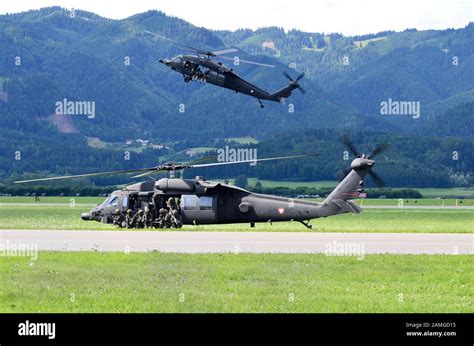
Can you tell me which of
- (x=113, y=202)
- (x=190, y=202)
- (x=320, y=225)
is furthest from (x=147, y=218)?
(x=320, y=225)

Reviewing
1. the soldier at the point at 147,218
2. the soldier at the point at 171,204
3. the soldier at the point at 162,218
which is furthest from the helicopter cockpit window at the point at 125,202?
the soldier at the point at 171,204

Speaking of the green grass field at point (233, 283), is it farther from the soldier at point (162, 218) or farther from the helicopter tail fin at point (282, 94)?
the helicopter tail fin at point (282, 94)

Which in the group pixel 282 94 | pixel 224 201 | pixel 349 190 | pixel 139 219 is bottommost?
pixel 139 219

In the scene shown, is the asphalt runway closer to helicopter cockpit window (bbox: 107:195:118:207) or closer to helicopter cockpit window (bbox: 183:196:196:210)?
helicopter cockpit window (bbox: 183:196:196:210)

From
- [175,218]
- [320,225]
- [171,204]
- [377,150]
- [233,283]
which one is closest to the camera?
[233,283]

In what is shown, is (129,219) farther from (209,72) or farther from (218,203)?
(209,72)

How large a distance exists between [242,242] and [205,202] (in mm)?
8951

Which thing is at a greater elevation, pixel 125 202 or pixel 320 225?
pixel 125 202

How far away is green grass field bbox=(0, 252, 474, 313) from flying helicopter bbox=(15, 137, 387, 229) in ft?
44.4

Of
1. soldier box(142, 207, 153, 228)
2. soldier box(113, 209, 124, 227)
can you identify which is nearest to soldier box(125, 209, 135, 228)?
soldier box(113, 209, 124, 227)

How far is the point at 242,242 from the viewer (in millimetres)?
39312
